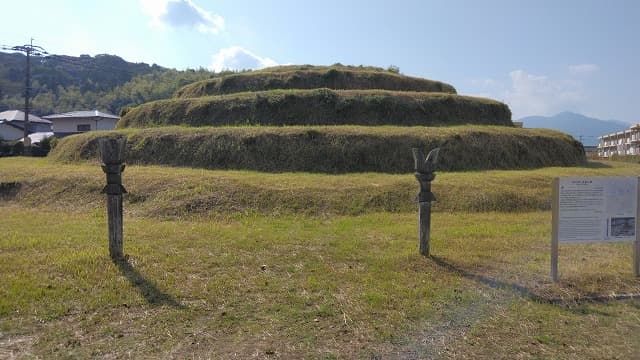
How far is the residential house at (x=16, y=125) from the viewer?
190 ft

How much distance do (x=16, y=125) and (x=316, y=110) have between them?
5630cm

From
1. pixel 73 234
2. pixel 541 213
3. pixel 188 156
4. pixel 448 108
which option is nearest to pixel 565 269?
pixel 541 213

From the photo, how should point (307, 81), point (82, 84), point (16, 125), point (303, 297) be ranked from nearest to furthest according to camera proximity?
point (303, 297)
point (307, 81)
point (16, 125)
point (82, 84)

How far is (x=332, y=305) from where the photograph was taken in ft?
18.2

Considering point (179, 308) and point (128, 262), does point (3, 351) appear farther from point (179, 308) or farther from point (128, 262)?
point (128, 262)

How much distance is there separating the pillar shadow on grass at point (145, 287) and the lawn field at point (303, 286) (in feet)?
0.11

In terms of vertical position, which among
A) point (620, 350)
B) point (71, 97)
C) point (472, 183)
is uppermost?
point (71, 97)

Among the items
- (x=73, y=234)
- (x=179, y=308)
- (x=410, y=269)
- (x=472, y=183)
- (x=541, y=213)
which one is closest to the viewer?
(x=179, y=308)

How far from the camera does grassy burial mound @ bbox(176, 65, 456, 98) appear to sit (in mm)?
23938

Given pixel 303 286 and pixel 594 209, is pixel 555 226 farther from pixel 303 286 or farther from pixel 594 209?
pixel 303 286

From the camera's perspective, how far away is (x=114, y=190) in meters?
7.59

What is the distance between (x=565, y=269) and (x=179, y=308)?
6.10 metres

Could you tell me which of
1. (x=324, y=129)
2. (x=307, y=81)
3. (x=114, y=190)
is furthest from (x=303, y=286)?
(x=307, y=81)

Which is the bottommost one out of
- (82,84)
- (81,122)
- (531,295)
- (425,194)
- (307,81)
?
(531,295)
